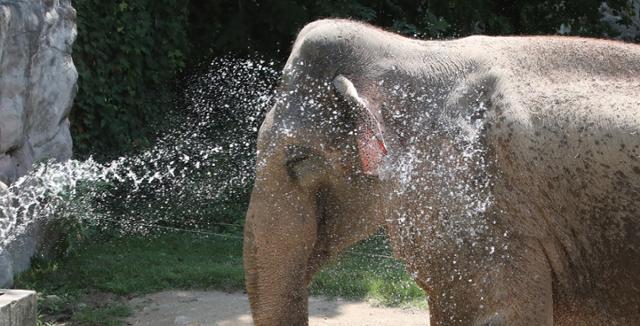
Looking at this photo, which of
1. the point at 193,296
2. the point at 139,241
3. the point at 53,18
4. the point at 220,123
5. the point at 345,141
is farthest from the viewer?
the point at 220,123

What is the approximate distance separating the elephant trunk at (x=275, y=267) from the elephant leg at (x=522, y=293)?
0.87 m

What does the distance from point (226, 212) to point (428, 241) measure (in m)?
5.90

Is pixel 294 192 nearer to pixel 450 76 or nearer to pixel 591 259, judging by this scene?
pixel 450 76

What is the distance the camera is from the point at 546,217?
3.37 meters

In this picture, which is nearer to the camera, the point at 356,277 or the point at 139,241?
the point at 356,277

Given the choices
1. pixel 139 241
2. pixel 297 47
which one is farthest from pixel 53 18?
pixel 297 47

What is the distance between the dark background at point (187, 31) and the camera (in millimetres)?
9188

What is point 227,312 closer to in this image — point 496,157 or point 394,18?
point 496,157

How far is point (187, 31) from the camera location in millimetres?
10891

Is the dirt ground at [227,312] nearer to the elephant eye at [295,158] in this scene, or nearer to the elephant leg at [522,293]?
the elephant eye at [295,158]

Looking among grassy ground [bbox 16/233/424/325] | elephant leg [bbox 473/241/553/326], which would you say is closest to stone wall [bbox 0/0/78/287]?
grassy ground [bbox 16/233/424/325]

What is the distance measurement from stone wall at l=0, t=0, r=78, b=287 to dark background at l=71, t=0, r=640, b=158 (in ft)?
4.01

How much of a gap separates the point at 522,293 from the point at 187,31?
799 cm

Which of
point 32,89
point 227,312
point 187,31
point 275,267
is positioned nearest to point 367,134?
point 275,267
